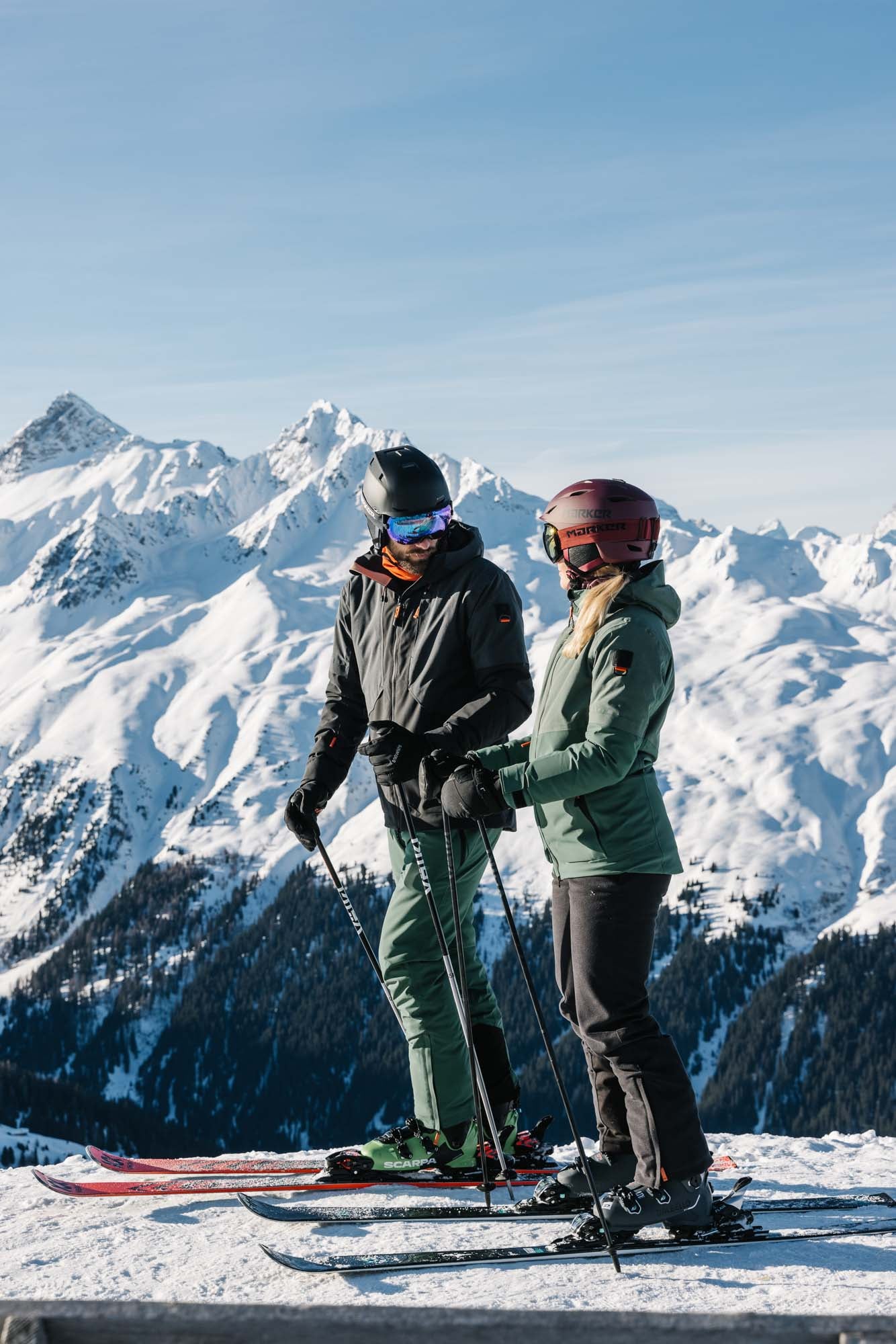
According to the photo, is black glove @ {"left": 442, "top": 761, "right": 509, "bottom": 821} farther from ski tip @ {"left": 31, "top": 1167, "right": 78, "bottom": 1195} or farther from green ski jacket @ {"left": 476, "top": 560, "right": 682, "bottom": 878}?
ski tip @ {"left": 31, "top": 1167, "right": 78, "bottom": 1195}

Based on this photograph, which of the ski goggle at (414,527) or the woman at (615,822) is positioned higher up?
the ski goggle at (414,527)

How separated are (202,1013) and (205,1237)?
154 m

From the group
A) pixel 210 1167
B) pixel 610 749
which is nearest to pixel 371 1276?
pixel 610 749

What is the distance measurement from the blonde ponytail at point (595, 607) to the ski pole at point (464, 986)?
0.88 metres

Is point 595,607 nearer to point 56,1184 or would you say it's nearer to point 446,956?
point 446,956

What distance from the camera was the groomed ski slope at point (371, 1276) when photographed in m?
3.94

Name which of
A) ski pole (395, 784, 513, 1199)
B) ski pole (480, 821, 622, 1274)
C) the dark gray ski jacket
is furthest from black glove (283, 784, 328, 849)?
ski pole (480, 821, 622, 1274)

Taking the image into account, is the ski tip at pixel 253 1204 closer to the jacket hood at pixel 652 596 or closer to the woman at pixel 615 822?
the woman at pixel 615 822

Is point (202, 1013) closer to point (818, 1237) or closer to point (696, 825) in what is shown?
point (696, 825)

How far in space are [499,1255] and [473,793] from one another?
5.51ft

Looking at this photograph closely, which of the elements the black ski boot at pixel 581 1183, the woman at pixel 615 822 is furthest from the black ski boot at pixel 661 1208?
the black ski boot at pixel 581 1183

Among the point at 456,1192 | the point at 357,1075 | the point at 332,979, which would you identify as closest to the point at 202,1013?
the point at 332,979

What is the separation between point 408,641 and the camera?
18.7ft

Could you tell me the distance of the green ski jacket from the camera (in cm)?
444
